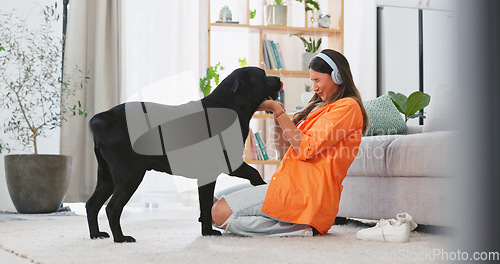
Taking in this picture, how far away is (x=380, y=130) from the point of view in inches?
111

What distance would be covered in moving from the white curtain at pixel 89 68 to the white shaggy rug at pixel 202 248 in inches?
67.5

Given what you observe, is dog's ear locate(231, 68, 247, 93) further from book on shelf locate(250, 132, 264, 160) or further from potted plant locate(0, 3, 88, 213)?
book on shelf locate(250, 132, 264, 160)

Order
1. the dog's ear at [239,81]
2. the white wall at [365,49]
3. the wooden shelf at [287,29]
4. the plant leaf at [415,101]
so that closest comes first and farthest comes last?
the dog's ear at [239,81]
the plant leaf at [415,101]
the wooden shelf at [287,29]
the white wall at [365,49]

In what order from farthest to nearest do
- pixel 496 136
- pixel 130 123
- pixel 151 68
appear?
pixel 151 68 < pixel 130 123 < pixel 496 136

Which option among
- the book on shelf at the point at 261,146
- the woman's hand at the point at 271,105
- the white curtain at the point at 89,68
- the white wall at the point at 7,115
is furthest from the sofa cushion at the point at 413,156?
the white wall at the point at 7,115

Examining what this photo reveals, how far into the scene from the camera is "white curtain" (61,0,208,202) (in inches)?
158

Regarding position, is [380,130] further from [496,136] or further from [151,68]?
[496,136]

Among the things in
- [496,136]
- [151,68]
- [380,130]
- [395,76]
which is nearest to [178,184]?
[151,68]

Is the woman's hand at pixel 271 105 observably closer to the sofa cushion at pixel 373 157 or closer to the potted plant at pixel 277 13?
the sofa cushion at pixel 373 157

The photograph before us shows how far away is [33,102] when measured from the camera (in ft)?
13.2

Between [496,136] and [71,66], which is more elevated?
[71,66]

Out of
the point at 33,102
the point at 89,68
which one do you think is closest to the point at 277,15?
the point at 89,68

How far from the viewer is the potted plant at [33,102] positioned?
3375 millimetres

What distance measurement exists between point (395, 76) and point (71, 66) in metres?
2.86
